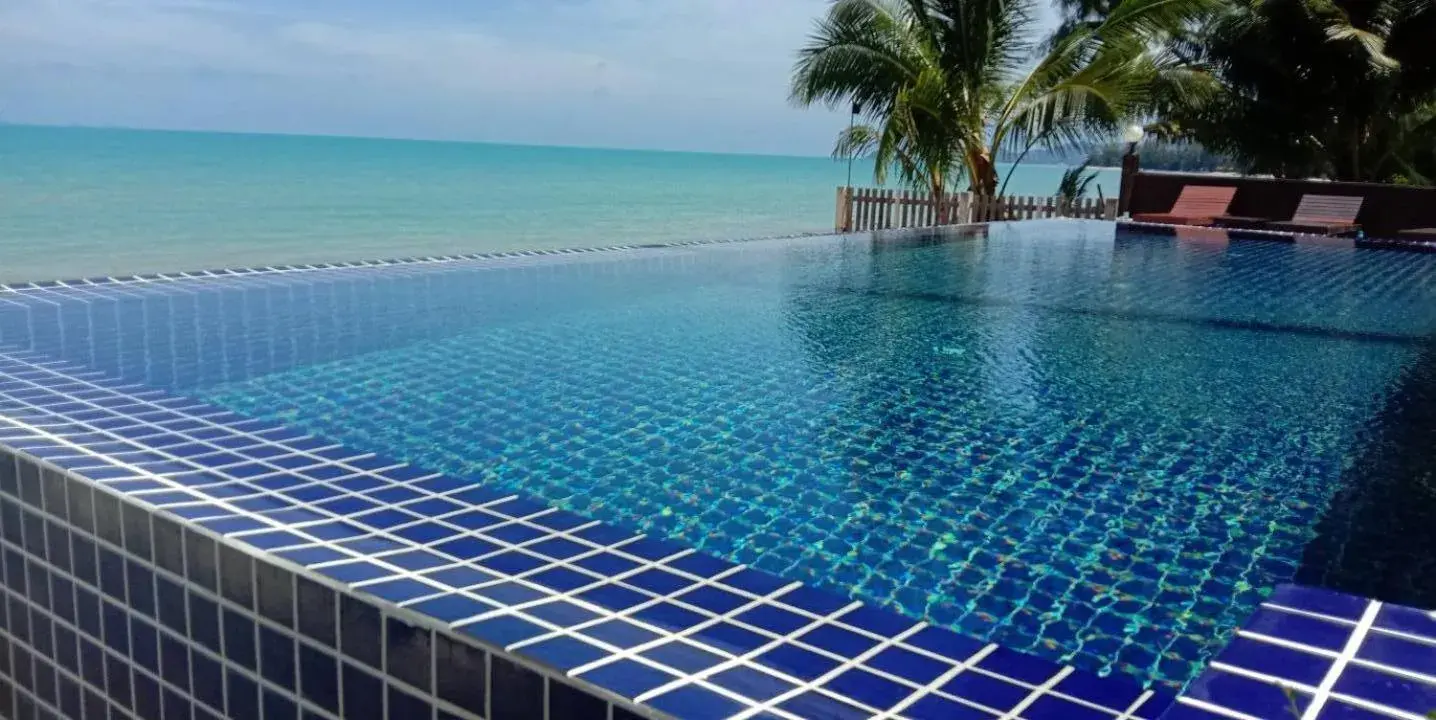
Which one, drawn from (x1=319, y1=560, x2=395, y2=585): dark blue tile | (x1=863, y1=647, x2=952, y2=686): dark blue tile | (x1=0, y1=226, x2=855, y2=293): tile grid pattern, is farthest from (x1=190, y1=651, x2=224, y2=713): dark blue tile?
(x1=0, y1=226, x2=855, y2=293): tile grid pattern

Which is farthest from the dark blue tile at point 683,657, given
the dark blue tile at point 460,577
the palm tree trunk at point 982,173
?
the palm tree trunk at point 982,173

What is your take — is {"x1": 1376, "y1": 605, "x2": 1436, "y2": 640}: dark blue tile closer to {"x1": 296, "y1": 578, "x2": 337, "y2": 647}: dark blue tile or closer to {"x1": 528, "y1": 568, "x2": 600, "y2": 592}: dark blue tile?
{"x1": 528, "y1": 568, "x2": 600, "y2": 592}: dark blue tile

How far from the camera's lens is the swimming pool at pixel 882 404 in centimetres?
305

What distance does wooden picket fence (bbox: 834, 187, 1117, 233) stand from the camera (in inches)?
589

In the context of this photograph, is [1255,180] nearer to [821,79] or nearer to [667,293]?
[821,79]

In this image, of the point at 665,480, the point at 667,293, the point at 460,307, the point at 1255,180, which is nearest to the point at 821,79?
the point at 1255,180

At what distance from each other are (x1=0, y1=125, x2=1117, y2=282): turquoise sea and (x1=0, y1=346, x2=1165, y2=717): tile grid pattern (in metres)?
16.4

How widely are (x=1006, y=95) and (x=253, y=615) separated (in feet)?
44.2

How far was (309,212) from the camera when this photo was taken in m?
28.9

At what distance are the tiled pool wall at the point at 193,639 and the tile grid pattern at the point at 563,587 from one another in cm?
5

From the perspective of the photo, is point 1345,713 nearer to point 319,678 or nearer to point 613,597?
point 613,597

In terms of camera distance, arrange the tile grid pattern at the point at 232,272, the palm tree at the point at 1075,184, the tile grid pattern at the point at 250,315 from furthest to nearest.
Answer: the palm tree at the point at 1075,184, the tile grid pattern at the point at 232,272, the tile grid pattern at the point at 250,315

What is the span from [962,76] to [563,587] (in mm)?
13062

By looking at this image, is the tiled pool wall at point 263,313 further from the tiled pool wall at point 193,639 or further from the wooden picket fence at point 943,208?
the wooden picket fence at point 943,208
